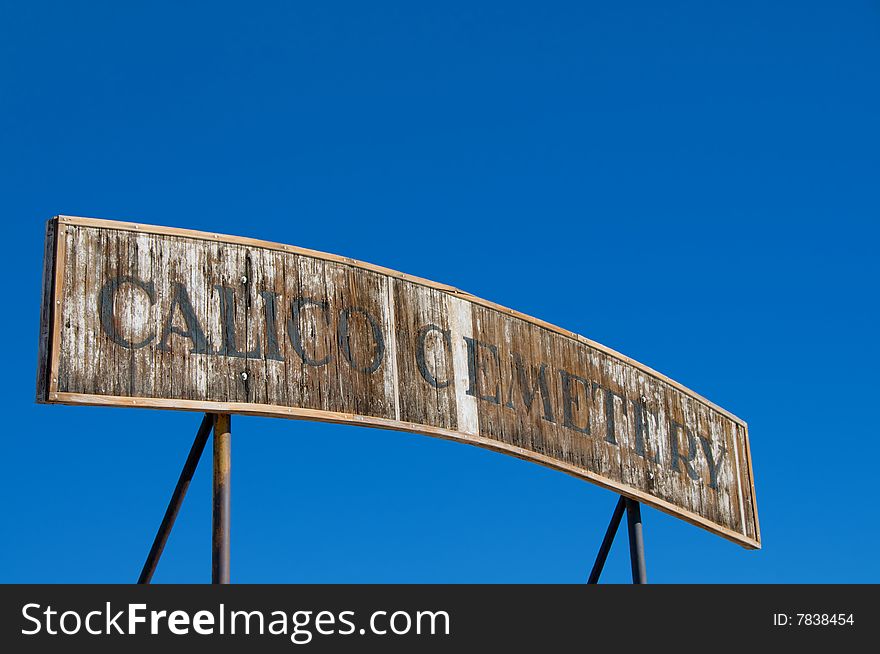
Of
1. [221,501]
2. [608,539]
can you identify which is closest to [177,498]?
[221,501]

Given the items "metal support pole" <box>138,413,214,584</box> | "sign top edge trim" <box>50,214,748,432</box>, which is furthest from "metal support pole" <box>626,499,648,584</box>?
"metal support pole" <box>138,413,214,584</box>

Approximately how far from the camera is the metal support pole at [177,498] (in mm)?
11000

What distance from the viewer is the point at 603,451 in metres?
Result: 13.9

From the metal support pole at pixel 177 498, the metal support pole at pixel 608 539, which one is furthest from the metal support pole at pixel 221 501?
the metal support pole at pixel 608 539

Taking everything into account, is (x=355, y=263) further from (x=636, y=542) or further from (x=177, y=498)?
(x=636, y=542)

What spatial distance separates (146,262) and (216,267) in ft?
2.03

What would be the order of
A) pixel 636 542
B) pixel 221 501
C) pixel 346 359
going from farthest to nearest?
pixel 636 542 < pixel 346 359 < pixel 221 501

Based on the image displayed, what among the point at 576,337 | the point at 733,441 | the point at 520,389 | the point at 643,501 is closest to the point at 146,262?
the point at 520,389

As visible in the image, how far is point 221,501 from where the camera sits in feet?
34.9

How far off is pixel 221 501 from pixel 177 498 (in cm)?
83

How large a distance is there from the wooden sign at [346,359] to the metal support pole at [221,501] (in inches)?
10.2

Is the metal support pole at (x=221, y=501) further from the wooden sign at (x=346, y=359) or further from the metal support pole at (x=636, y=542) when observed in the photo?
the metal support pole at (x=636, y=542)

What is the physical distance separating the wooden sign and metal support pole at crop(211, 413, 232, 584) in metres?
0.26

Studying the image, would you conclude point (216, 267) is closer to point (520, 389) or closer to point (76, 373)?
point (76, 373)
